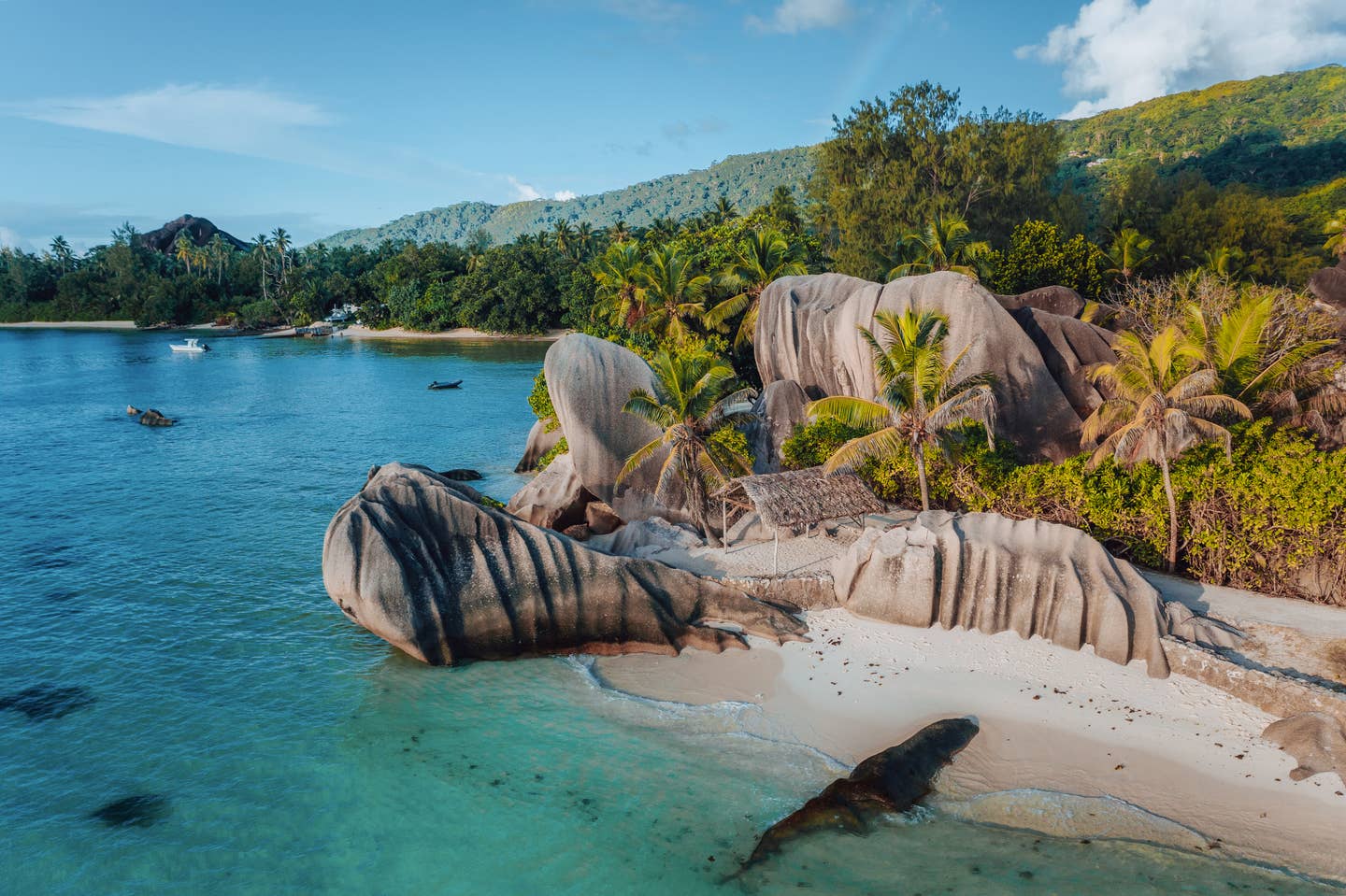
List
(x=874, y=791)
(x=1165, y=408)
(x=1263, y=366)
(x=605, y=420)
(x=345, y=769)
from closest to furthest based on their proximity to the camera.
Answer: (x=874, y=791) → (x=345, y=769) → (x=1165, y=408) → (x=1263, y=366) → (x=605, y=420)

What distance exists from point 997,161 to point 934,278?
24.6 meters

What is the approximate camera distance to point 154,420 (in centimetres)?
4453

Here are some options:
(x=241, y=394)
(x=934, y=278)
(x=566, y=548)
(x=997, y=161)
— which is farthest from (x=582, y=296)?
(x=566, y=548)

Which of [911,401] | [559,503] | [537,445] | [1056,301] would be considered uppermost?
[1056,301]

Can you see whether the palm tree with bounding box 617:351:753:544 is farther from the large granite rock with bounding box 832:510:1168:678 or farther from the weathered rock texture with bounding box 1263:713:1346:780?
the weathered rock texture with bounding box 1263:713:1346:780

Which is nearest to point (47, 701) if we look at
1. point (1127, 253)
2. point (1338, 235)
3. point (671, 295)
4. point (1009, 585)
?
point (1009, 585)

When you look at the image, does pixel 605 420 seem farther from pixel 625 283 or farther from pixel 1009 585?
pixel 625 283

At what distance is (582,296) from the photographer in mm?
72812

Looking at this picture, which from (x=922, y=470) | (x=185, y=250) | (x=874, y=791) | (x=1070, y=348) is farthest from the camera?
(x=185, y=250)

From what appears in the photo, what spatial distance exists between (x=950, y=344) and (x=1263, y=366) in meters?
7.54

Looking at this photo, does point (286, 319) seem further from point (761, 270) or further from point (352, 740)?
point (352, 740)

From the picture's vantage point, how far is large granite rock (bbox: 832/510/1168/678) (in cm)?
1454

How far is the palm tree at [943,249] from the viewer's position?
110 ft

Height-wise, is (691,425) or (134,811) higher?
(691,425)
